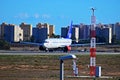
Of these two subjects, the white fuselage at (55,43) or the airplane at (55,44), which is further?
the airplane at (55,44)

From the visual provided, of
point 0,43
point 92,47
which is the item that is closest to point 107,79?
point 92,47

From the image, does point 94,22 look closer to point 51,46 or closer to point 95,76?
point 95,76

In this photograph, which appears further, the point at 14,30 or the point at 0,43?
the point at 14,30

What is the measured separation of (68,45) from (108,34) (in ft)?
353

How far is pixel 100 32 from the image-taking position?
19838 cm

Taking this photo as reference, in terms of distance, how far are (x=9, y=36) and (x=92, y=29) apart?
173153 millimetres

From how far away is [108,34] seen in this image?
649 ft

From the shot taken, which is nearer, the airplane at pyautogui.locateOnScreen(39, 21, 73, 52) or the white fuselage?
the white fuselage

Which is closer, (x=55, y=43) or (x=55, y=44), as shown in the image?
(x=55, y=43)

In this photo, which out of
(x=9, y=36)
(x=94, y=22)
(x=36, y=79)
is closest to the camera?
(x=94, y=22)

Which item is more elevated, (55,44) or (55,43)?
(55,43)

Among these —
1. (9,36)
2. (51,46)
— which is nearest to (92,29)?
(51,46)

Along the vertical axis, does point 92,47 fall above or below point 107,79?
above

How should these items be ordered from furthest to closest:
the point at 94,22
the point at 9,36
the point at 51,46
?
the point at 9,36
the point at 51,46
the point at 94,22
